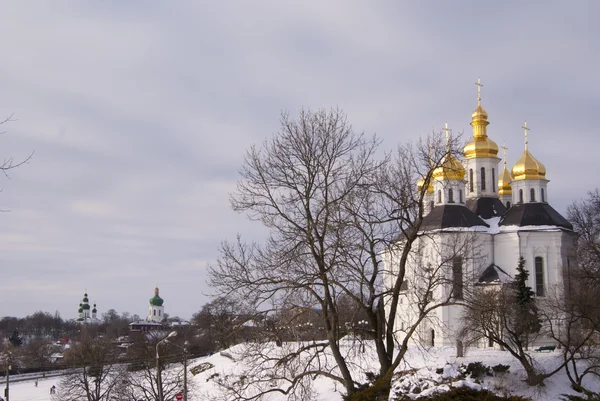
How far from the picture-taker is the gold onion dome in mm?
52812

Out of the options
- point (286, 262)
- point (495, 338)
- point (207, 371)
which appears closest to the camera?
point (286, 262)

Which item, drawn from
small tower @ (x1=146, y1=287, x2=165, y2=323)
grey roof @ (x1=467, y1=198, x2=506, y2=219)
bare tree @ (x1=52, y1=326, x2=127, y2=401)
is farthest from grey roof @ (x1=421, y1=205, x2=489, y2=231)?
small tower @ (x1=146, y1=287, x2=165, y2=323)

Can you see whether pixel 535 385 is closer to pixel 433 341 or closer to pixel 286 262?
pixel 433 341

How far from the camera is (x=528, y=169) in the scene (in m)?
49.1

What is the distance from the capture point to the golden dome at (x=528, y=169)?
4889cm

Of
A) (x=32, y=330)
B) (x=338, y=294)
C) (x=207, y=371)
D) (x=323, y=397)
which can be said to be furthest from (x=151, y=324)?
(x=338, y=294)

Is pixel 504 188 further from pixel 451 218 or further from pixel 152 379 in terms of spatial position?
pixel 152 379

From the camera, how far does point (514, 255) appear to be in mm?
46938

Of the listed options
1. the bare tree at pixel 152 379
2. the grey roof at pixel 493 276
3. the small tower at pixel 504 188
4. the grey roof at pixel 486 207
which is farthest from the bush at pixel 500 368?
the small tower at pixel 504 188

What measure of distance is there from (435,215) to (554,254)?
26.1ft

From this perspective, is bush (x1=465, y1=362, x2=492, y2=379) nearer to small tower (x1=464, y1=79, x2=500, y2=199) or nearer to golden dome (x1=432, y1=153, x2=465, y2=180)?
golden dome (x1=432, y1=153, x2=465, y2=180)

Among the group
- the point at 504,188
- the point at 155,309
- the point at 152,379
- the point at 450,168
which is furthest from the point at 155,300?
the point at 450,168

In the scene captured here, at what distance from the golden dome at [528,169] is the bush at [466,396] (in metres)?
38.1

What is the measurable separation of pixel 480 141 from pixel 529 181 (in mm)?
5860
